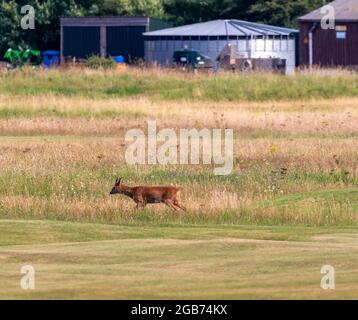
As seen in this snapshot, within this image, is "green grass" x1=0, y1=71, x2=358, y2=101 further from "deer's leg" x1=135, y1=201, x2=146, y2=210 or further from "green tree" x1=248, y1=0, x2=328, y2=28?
"green tree" x1=248, y1=0, x2=328, y2=28

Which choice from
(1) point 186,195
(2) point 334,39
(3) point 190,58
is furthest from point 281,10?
(1) point 186,195

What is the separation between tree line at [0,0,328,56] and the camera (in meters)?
74.7

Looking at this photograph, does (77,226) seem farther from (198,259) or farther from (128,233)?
(198,259)

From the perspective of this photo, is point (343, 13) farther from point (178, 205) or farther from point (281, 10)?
point (178, 205)

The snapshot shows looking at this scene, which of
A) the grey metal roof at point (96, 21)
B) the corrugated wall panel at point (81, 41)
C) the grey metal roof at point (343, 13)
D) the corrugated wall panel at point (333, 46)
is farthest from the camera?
the corrugated wall panel at point (81, 41)

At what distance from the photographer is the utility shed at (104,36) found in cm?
7162

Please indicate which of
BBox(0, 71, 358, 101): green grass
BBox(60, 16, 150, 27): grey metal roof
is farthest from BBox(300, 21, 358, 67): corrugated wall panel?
BBox(0, 71, 358, 101): green grass

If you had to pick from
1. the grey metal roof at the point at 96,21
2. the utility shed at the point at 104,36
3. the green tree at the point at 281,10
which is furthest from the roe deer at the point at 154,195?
the green tree at the point at 281,10

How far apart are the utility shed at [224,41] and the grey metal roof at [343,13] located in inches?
101

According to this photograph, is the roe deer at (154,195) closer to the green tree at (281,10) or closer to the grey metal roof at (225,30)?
the grey metal roof at (225,30)

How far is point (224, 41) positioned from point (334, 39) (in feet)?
20.5

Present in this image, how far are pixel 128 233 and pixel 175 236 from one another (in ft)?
2.67

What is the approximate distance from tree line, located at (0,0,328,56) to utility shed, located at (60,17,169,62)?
3010 millimetres

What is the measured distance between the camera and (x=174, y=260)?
1645cm
